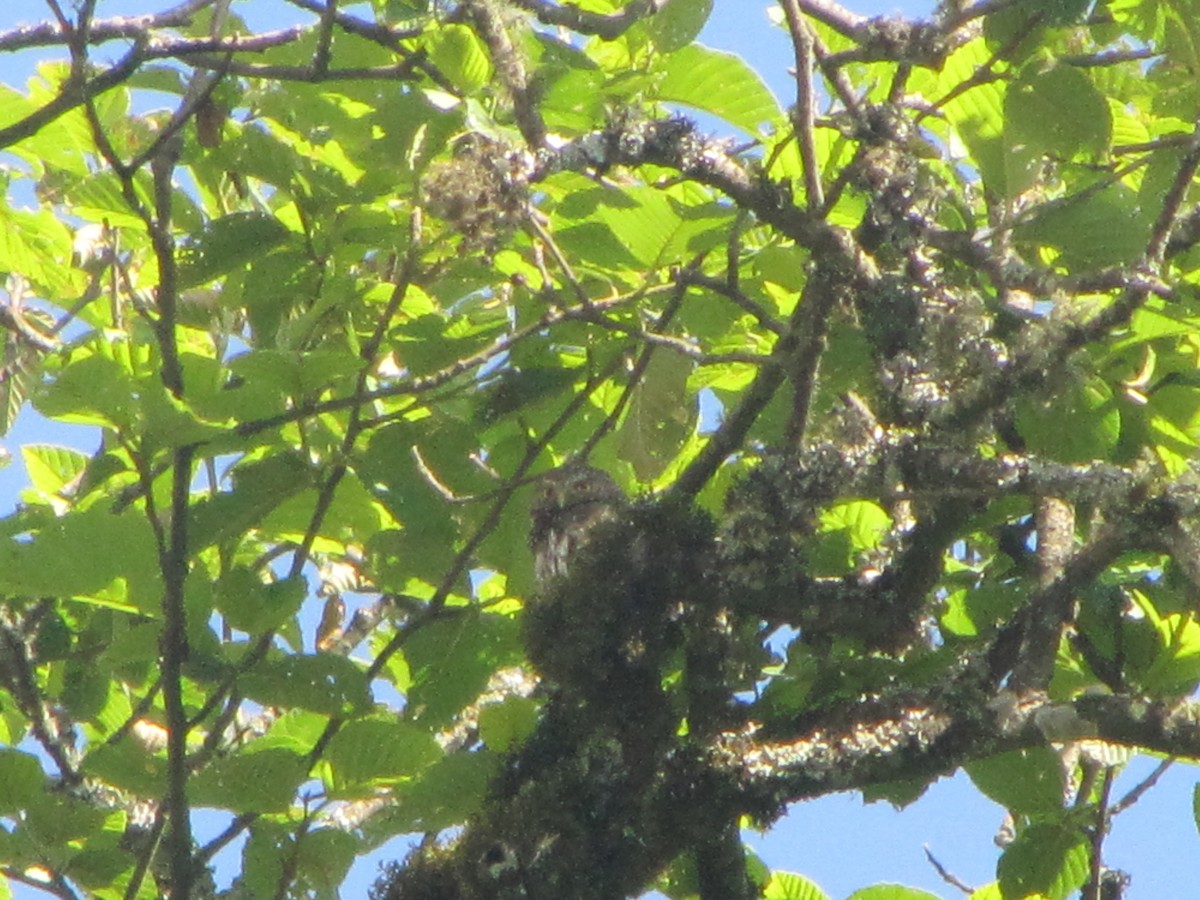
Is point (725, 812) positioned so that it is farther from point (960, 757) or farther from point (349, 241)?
point (349, 241)

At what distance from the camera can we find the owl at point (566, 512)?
188 cm

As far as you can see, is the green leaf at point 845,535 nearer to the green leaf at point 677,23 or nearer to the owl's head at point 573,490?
the owl's head at point 573,490

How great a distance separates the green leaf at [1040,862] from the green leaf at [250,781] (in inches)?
40.4

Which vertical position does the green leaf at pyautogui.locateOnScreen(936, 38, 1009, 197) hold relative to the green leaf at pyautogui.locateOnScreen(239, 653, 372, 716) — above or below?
above

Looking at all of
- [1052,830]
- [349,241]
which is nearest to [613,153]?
[349,241]

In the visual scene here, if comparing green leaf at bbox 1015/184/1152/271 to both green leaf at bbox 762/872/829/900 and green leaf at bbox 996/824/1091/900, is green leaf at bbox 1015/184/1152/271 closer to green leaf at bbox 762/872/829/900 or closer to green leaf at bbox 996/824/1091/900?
green leaf at bbox 996/824/1091/900

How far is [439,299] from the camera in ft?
9.03

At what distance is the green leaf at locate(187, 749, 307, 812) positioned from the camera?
6.64 feet

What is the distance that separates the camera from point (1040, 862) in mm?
2291

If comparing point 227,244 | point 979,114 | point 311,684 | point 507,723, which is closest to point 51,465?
point 227,244

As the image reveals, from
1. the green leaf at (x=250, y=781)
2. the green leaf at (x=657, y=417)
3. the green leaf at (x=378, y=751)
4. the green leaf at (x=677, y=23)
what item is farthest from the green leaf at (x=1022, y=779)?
the green leaf at (x=677, y=23)

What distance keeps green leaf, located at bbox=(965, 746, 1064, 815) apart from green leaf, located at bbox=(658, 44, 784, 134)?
37.3 inches

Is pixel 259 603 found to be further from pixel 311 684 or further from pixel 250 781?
pixel 250 781

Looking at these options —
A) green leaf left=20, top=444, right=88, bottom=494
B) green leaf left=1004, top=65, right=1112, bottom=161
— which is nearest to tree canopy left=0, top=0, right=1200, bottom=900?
green leaf left=1004, top=65, right=1112, bottom=161
